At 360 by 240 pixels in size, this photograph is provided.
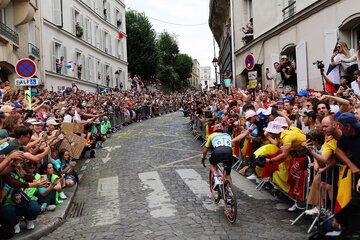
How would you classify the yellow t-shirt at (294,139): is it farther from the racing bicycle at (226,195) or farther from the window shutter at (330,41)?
the window shutter at (330,41)

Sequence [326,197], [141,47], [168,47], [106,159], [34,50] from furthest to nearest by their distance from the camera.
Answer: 1. [168,47]
2. [141,47]
3. [34,50]
4. [106,159]
5. [326,197]

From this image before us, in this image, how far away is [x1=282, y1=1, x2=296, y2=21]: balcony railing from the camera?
56.5 ft

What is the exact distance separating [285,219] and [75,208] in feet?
13.7

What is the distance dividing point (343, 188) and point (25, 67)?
9.78 meters

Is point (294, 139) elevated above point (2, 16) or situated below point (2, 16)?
below

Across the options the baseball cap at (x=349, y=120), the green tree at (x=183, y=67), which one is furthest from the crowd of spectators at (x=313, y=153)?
the green tree at (x=183, y=67)

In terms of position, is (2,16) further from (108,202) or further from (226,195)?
(226,195)

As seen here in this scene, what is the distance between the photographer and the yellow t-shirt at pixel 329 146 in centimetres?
611

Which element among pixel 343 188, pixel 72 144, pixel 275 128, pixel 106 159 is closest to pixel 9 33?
pixel 106 159

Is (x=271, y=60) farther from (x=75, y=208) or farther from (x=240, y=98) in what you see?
(x=75, y=208)

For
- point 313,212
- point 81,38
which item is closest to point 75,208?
point 313,212

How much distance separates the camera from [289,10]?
1772cm

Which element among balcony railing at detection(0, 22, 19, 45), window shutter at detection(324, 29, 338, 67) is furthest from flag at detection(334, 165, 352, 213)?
balcony railing at detection(0, 22, 19, 45)

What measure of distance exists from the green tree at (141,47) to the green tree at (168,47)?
21.5m
